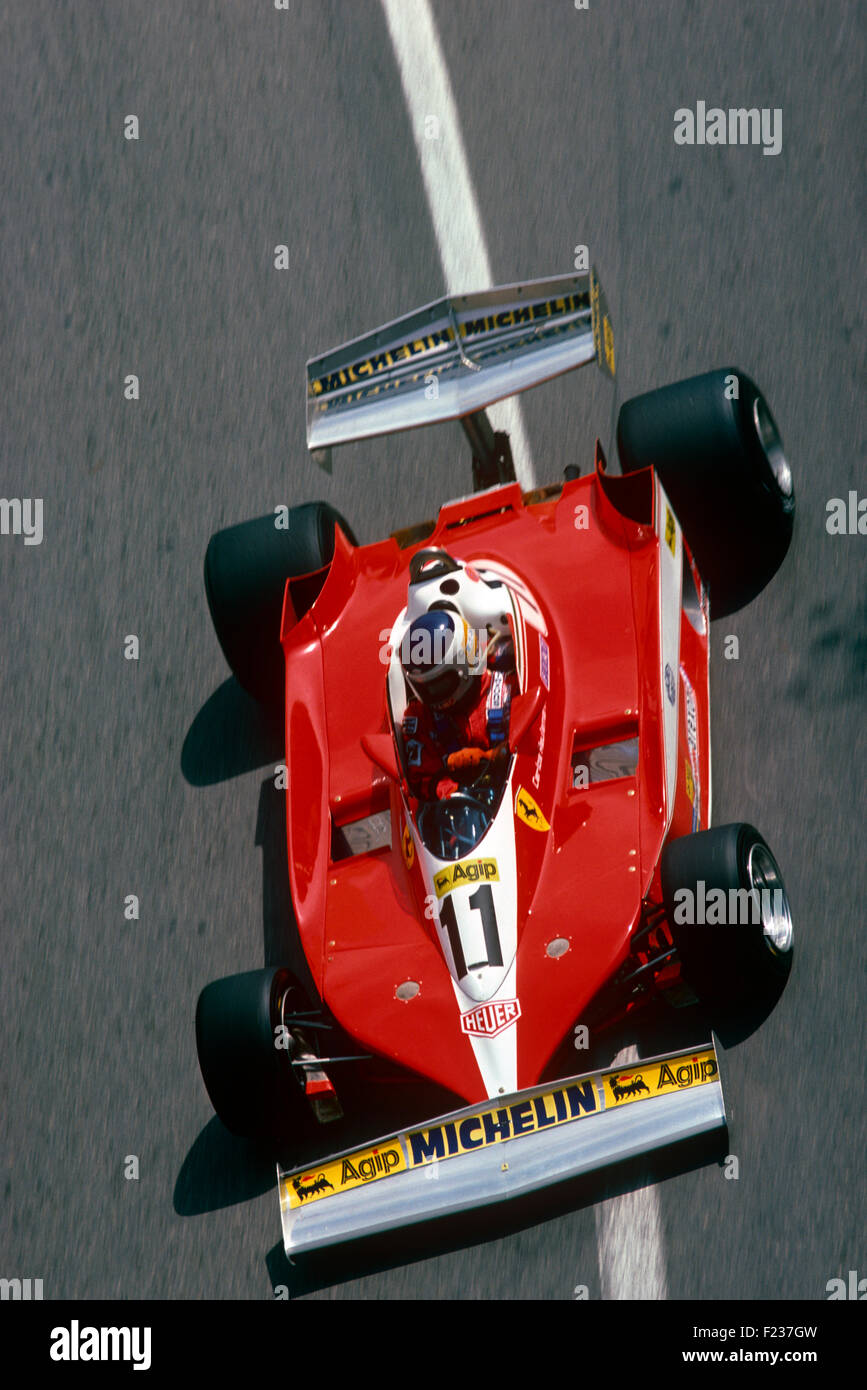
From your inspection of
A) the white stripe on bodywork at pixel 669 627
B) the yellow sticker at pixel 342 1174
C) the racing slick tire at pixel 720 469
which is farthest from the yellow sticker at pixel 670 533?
the yellow sticker at pixel 342 1174

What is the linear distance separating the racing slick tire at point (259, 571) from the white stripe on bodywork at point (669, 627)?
1621 millimetres

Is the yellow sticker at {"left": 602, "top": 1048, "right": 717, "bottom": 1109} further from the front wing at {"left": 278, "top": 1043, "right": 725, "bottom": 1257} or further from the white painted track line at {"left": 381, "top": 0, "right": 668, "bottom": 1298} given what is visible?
the white painted track line at {"left": 381, "top": 0, "right": 668, "bottom": 1298}

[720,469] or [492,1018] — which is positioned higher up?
[720,469]

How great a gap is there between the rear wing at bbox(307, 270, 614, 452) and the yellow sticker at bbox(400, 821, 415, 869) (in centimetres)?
167

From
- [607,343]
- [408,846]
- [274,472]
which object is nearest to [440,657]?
[408,846]

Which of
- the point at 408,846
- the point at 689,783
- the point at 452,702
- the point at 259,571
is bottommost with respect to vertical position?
the point at 408,846

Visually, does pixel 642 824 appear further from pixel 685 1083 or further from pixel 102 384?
pixel 102 384

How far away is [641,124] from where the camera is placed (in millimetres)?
10375

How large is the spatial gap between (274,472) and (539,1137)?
449 centimetres

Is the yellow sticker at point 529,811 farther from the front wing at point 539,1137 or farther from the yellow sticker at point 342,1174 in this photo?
the yellow sticker at point 342,1174

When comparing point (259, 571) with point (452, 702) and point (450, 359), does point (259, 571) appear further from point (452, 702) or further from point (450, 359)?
point (452, 702)

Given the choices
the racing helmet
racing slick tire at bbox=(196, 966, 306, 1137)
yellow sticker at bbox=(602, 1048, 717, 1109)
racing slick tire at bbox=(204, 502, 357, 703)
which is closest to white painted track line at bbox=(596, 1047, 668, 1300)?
yellow sticker at bbox=(602, 1048, 717, 1109)

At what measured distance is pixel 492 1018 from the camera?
23.4 feet

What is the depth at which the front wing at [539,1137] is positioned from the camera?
690 centimetres
